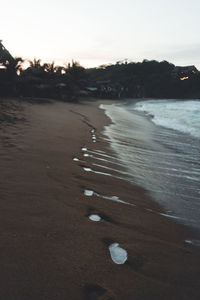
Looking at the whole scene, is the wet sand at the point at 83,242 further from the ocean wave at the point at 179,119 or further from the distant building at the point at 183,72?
the distant building at the point at 183,72

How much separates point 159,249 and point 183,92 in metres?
83.1

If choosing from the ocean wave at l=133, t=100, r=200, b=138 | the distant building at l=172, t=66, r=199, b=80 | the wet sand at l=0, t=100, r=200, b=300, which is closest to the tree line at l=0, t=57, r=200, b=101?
the distant building at l=172, t=66, r=199, b=80

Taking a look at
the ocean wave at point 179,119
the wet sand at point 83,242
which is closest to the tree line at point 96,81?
the ocean wave at point 179,119

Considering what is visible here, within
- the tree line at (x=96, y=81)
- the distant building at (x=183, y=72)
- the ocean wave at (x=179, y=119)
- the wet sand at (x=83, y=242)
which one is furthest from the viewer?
the distant building at (x=183, y=72)

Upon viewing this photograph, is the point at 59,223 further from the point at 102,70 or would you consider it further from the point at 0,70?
the point at 102,70

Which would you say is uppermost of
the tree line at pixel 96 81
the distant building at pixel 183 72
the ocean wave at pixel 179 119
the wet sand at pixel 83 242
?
the distant building at pixel 183 72

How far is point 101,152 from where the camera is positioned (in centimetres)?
448

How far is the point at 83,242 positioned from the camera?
1553 mm

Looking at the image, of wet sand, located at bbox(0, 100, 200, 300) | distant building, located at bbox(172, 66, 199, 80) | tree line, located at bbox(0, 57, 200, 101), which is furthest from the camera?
distant building, located at bbox(172, 66, 199, 80)

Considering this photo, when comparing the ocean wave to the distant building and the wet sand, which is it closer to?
the wet sand

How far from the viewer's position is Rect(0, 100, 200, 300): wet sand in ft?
3.87

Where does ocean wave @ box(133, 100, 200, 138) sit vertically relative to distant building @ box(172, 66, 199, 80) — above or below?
below

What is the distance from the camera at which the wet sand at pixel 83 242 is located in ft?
3.87

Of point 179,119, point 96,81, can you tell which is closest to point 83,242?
point 179,119
